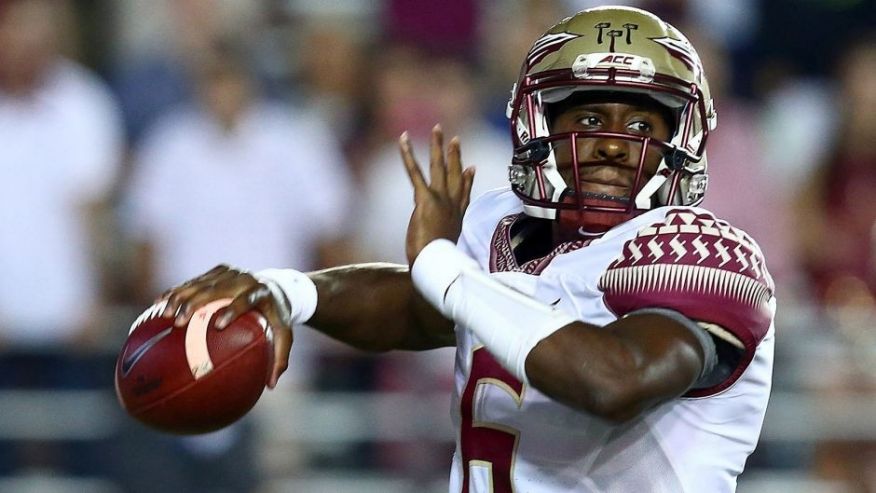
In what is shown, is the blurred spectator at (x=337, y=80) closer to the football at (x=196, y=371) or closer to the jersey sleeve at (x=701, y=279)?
the football at (x=196, y=371)

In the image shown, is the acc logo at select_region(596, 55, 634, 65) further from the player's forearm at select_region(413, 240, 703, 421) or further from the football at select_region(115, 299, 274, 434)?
the football at select_region(115, 299, 274, 434)

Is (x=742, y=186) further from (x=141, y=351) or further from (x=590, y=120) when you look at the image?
(x=141, y=351)

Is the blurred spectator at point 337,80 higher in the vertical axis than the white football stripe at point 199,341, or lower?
lower

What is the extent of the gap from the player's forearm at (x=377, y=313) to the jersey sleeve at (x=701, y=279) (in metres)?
0.62

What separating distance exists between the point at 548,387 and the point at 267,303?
0.68 metres

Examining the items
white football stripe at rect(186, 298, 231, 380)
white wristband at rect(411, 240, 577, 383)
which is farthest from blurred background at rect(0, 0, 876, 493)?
white wristband at rect(411, 240, 577, 383)

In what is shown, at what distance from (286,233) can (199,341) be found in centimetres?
301

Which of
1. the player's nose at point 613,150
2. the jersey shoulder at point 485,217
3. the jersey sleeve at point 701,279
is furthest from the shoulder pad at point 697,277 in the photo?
the jersey shoulder at point 485,217

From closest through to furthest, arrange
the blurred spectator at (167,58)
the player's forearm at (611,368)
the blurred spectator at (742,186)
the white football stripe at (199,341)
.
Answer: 1. the player's forearm at (611,368)
2. the white football stripe at (199,341)
3. the blurred spectator at (742,186)
4. the blurred spectator at (167,58)

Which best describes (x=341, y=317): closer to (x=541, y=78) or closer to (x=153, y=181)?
(x=541, y=78)

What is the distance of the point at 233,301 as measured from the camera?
2.92 meters

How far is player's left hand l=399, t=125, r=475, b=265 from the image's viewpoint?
287cm

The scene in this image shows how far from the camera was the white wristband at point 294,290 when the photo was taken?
3.09 m

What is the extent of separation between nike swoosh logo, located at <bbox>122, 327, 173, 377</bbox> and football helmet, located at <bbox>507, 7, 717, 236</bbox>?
768mm
